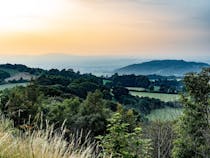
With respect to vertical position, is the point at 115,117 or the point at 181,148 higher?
the point at 115,117

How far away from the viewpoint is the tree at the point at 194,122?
22.6m

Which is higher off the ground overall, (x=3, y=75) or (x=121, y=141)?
(x=121, y=141)

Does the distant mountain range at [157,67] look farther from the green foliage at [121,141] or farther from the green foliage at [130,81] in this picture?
the green foliage at [121,141]

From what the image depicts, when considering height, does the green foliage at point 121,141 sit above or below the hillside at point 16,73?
above

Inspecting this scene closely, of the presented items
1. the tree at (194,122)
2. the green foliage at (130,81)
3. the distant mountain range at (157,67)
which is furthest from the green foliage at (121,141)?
the distant mountain range at (157,67)

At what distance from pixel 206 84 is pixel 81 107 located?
23928mm

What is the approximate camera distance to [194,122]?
22844 mm

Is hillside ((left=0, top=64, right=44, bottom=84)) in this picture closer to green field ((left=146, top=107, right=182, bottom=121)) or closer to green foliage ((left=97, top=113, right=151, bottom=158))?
green field ((left=146, top=107, right=182, bottom=121))

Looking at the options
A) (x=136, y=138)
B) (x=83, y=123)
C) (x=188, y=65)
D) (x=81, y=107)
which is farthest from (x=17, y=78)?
(x=136, y=138)

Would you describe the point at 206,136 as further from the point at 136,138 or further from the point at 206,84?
the point at 136,138

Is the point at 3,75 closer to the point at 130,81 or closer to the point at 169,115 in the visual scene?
the point at 130,81

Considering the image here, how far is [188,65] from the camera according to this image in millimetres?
140500

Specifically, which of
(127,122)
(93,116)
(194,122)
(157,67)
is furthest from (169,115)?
(157,67)

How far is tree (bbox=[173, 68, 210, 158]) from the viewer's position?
22.6 meters
